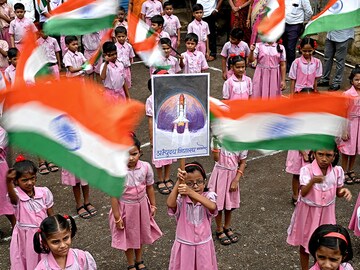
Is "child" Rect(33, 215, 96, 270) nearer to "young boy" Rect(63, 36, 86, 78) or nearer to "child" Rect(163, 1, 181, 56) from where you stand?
"young boy" Rect(63, 36, 86, 78)

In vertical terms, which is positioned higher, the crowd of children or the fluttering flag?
the fluttering flag

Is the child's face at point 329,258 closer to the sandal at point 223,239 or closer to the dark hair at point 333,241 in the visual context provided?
the dark hair at point 333,241

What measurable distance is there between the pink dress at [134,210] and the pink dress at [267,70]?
141 inches

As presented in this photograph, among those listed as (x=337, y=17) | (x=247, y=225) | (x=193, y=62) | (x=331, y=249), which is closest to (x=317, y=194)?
(x=331, y=249)

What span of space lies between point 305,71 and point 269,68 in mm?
679

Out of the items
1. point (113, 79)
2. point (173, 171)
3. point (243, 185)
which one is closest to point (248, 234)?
point (243, 185)

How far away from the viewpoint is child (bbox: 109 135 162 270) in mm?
4895

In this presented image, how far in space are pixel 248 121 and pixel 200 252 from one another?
5.25ft

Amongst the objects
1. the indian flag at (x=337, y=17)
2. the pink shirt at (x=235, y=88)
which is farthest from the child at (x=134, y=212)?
the pink shirt at (x=235, y=88)

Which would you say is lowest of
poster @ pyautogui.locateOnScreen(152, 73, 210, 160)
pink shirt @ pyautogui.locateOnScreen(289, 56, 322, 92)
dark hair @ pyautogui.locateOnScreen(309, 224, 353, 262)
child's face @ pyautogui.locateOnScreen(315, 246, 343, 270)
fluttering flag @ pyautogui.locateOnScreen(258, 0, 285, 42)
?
child's face @ pyautogui.locateOnScreen(315, 246, 343, 270)

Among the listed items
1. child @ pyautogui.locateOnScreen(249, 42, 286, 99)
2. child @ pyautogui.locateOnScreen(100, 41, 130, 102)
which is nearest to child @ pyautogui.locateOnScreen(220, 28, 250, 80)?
child @ pyautogui.locateOnScreen(249, 42, 286, 99)

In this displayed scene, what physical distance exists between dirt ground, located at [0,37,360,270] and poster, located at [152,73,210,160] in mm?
2037

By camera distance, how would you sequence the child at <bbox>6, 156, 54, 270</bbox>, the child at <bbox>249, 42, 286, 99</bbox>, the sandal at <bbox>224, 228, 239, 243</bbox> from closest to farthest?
the child at <bbox>6, 156, 54, 270</bbox>, the sandal at <bbox>224, 228, 239, 243</bbox>, the child at <bbox>249, 42, 286, 99</bbox>

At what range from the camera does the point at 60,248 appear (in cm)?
389
